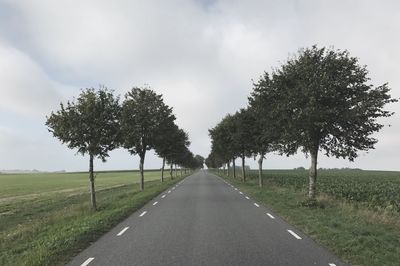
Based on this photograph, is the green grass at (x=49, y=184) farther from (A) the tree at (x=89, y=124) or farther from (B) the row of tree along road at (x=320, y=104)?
(B) the row of tree along road at (x=320, y=104)

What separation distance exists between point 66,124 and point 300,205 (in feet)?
40.9

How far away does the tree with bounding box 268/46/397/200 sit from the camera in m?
19.2

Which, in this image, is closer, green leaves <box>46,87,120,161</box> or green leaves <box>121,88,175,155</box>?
green leaves <box>46,87,120,161</box>

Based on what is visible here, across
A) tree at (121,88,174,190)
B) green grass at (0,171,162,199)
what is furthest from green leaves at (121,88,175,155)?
green grass at (0,171,162,199)

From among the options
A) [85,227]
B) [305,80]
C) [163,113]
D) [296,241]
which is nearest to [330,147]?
[305,80]

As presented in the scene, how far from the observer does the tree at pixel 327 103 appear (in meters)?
19.2

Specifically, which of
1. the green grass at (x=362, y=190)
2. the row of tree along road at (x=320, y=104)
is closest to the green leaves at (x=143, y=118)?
the green grass at (x=362, y=190)

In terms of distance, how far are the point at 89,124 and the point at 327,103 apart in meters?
12.1

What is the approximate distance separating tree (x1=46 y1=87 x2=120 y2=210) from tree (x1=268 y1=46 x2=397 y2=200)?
8882mm

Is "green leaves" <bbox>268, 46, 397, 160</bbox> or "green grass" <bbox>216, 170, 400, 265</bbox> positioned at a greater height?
"green leaves" <bbox>268, 46, 397, 160</bbox>

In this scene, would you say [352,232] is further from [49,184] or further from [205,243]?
[49,184]

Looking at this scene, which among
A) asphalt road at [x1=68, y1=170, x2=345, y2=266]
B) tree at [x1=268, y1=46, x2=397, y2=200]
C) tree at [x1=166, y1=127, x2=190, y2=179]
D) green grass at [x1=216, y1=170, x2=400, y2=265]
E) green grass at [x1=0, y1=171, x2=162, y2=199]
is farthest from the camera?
tree at [x1=166, y1=127, x2=190, y2=179]

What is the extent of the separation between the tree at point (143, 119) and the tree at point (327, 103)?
59.1 ft

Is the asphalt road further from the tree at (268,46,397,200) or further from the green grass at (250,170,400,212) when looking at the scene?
the green grass at (250,170,400,212)
